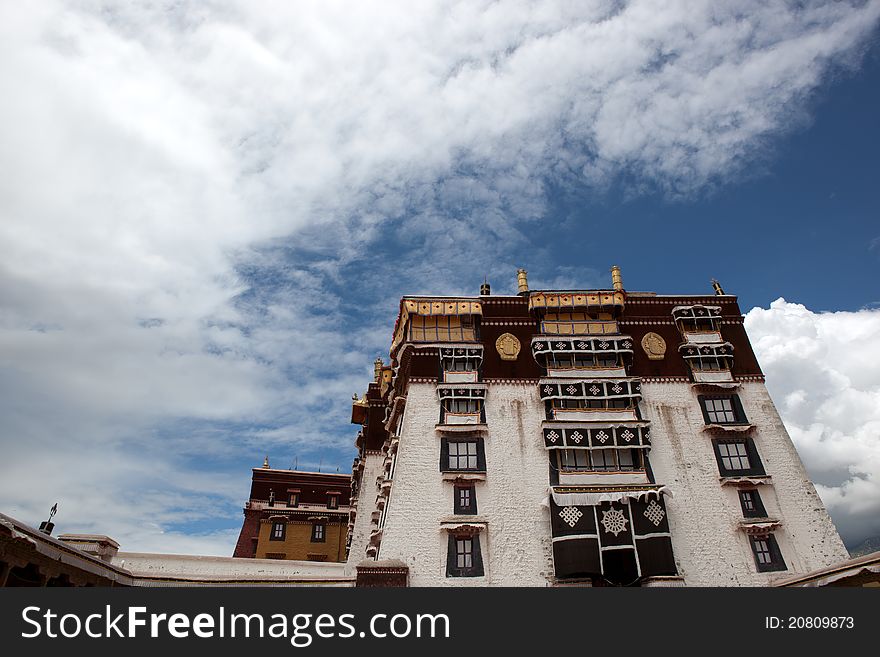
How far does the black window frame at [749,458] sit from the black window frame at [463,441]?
1385 cm

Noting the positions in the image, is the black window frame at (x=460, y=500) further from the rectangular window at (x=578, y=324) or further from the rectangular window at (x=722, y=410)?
the rectangular window at (x=722, y=410)

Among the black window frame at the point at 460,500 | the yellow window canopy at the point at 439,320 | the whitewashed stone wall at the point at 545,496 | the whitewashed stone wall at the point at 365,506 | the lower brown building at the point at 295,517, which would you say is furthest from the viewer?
the lower brown building at the point at 295,517

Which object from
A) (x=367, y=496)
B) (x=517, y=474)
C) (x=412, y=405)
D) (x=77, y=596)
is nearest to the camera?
(x=77, y=596)

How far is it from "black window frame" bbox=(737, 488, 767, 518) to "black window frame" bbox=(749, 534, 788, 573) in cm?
120

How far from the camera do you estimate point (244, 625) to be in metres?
15.4

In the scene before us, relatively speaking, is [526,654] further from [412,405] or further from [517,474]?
[412,405]

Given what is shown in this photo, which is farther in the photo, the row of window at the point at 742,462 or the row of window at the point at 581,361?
the row of window at the point at 581,361

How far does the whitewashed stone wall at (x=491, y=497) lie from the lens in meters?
31.6

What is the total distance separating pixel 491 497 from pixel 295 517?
27.5 meters

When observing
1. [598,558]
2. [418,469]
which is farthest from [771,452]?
[418,469]

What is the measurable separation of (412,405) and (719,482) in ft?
60.4

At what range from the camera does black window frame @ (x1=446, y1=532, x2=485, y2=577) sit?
31453 millimetres

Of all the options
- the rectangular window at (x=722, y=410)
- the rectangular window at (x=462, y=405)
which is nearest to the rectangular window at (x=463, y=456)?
the rectangular window at (x=462, y=405)

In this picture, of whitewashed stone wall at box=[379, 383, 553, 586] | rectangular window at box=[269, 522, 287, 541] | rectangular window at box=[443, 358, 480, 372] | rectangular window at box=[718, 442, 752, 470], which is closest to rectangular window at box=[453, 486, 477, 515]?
whitewashed stone wall at box=[379, 383, 553, 586]
